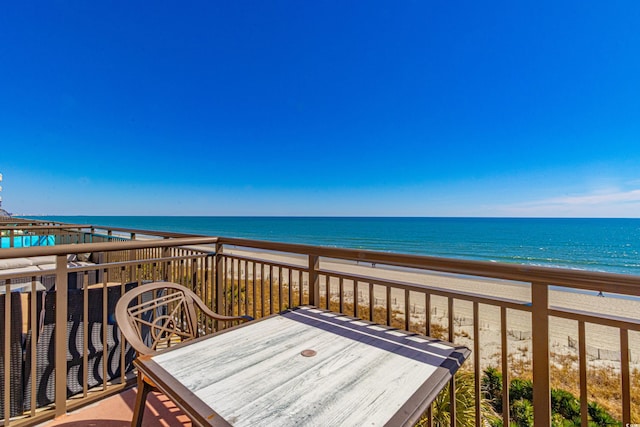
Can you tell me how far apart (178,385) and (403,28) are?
11057mm

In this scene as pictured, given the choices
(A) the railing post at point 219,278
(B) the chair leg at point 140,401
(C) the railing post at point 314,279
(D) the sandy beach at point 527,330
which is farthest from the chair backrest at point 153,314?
(D) the sandy beach at point 527,330

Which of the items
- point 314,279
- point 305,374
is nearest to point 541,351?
point 305,374

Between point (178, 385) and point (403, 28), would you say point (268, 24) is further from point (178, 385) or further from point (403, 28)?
point (178, 385)

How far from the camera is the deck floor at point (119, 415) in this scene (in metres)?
1.61

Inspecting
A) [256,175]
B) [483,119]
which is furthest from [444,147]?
[256,175]

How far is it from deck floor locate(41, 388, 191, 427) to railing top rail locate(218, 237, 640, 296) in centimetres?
130

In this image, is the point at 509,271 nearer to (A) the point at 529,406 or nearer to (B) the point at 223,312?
(B) the point at 223,312

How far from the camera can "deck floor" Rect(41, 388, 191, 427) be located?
1605 millimetres

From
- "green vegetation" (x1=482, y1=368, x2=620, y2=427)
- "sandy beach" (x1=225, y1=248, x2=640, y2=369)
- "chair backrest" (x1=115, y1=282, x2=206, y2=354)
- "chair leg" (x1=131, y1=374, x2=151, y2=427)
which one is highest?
"chair backrest" (x1=115, y1=282, x2=206, y2=354)

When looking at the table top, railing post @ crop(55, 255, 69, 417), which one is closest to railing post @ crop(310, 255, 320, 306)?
the table top

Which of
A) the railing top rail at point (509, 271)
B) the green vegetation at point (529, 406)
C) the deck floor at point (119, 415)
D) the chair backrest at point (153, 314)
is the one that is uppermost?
the railing top rail at point (509, 271)

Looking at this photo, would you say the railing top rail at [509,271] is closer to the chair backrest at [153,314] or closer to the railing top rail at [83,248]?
the chair backrest at [153,314]

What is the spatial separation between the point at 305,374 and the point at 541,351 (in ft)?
3.33

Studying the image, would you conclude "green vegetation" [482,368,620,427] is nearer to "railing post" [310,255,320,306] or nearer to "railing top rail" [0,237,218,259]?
"railing post" [310,255,320,306]
